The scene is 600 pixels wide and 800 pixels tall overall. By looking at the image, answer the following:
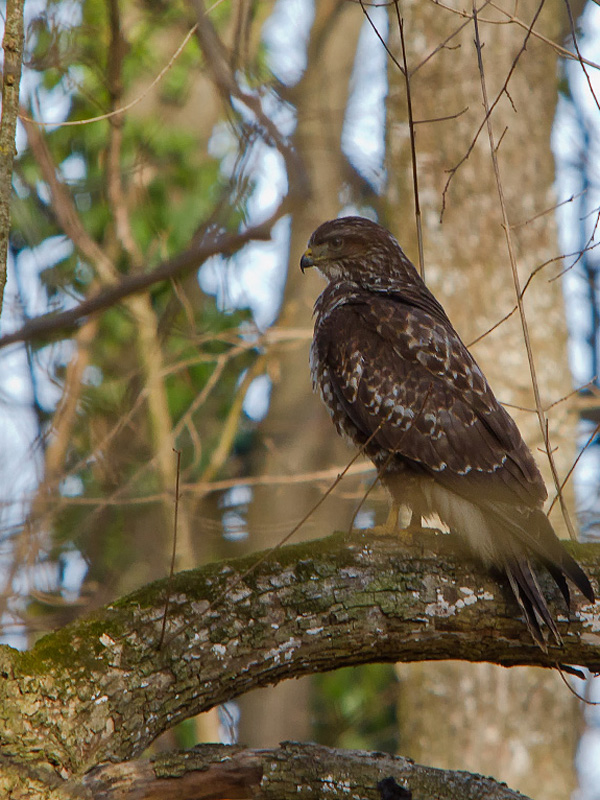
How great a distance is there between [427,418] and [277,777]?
5.01 ft

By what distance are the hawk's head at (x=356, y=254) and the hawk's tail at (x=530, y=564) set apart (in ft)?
5.19

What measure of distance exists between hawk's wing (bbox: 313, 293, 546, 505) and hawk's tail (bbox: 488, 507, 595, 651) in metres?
0.20

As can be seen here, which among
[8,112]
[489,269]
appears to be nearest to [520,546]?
[8,112]

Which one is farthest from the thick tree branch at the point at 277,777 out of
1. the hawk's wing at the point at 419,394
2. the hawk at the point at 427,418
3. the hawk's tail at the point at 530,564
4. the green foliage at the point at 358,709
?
the green foliage at the point at 358,709

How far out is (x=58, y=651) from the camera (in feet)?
8.50

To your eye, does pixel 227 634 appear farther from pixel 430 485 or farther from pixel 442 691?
pixel 442 691

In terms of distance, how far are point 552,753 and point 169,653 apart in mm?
4421

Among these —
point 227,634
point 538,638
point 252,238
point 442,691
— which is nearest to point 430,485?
point 538,638

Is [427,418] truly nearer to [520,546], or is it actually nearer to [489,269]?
[520,546]

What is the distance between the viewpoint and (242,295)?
6344 mm

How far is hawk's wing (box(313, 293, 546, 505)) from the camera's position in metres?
3.56

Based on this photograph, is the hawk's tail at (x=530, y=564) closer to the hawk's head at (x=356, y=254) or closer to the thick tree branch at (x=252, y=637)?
the thick tree branch at (x=252, y=637)

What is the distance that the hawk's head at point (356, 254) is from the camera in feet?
14.7

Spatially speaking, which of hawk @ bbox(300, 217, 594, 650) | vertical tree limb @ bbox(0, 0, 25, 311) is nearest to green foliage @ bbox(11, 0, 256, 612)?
hawk @ bbox(300, 217, 594, 650)
